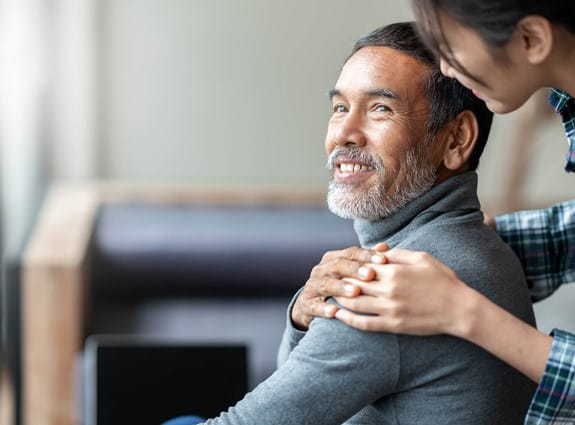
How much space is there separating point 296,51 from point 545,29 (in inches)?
119

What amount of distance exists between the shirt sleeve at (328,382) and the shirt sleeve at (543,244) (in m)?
0.47

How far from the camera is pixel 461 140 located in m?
1.43

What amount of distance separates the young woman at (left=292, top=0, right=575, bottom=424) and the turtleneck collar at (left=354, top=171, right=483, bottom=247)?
143mm

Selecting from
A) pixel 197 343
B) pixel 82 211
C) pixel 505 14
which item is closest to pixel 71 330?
pixel 197 343

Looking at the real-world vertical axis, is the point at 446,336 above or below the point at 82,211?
above

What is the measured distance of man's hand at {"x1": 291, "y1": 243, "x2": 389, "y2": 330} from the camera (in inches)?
49.1

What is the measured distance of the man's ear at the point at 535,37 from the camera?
3.83 ft

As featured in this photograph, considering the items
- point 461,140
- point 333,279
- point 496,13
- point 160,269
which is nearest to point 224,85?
point 160,269

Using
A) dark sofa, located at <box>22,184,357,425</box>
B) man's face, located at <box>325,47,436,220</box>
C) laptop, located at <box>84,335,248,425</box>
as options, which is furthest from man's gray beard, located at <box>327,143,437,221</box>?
dark sofa, located at <box>22,184,357,425</box>

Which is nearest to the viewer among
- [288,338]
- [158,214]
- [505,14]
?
[505,14]

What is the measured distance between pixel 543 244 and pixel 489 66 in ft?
1.67

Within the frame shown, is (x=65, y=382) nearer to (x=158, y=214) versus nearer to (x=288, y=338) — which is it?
(x=158, y=214)

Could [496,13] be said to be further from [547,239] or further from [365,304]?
[547,239]

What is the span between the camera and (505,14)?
115 centimetres
